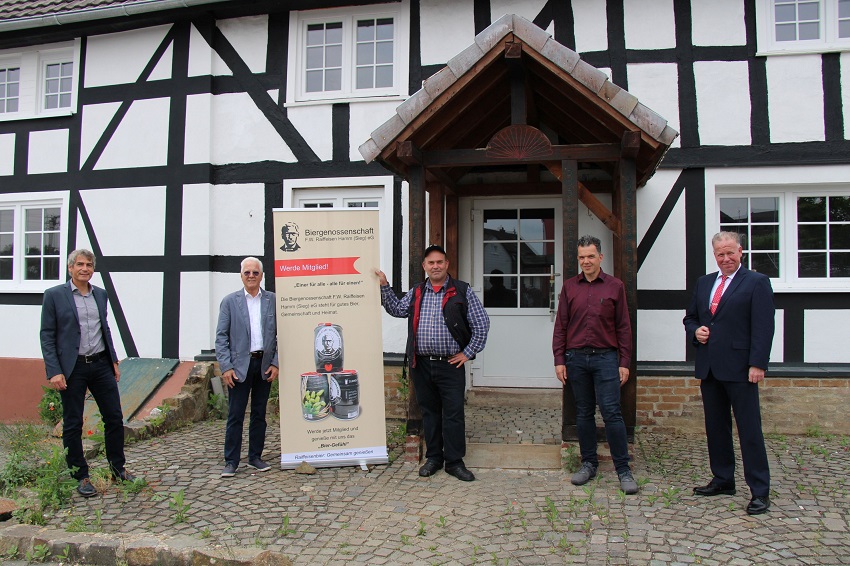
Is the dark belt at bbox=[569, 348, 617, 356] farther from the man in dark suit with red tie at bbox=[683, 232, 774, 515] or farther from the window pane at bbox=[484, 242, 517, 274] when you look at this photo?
the window pane at bbox=[484, 242, 517, 274]

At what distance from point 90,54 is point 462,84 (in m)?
5.63

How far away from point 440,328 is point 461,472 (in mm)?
1095

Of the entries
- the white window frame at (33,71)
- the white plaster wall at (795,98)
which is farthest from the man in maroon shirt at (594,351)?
the white window frame at (33,71)

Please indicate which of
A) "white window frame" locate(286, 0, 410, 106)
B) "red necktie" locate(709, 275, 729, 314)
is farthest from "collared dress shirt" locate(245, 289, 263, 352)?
"red necktie" locate(709, 275, 729, 314)

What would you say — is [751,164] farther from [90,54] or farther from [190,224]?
[90,54]

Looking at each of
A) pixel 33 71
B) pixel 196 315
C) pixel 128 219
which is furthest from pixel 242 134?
pixel 33 71

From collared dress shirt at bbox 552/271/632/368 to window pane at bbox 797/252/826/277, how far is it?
9.71 feet

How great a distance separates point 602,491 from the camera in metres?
4.47

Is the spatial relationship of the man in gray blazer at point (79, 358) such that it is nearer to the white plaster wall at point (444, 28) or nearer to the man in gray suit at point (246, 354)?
the man in gray suit at point (246, 354)

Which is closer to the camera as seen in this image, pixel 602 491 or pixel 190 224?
pixel 602 491

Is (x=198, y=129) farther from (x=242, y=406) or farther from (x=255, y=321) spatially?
(x=242, y=406)

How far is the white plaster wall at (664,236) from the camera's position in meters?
6.52

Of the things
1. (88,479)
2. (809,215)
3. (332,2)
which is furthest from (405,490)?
(332,2)

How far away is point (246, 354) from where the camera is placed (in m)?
4.94
